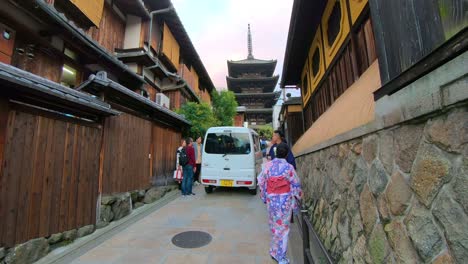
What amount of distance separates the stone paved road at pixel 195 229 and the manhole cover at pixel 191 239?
12 cm

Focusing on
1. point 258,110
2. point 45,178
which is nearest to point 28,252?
point 45,178

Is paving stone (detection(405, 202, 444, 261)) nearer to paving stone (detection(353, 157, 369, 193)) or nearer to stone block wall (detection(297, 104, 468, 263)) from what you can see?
stone block wall (detection(297, 104, 468, 263))

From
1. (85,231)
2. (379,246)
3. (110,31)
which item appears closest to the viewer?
(379,246)

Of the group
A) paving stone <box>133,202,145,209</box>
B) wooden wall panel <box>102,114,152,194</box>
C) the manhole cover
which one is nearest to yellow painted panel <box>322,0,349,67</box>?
the manhole cover

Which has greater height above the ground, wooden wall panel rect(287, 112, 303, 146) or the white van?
wooden wall panel rect(287, 112, 303, 146)

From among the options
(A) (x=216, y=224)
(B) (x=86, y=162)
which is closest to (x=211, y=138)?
(A) (x=216, y=224)

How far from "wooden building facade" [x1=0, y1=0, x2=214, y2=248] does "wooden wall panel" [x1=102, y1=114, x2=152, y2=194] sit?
0.03m

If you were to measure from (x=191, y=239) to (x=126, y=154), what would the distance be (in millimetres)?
3161

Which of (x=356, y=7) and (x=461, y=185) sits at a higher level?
(x=356, y=7)

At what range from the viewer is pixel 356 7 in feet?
12.7

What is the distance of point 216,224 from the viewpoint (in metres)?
5.54

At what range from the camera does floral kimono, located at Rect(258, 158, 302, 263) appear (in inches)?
133

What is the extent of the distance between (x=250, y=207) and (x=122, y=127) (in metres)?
4.39

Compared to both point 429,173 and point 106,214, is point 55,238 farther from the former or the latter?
point 429,173
